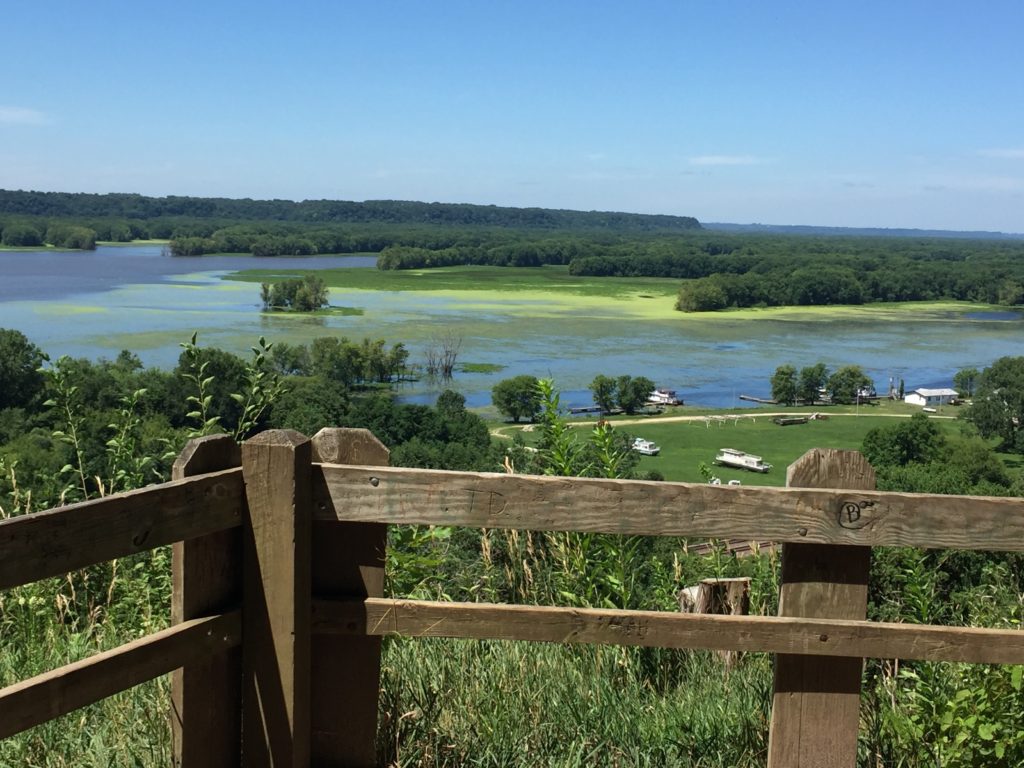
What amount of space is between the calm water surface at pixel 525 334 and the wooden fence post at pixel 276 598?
45.8 m

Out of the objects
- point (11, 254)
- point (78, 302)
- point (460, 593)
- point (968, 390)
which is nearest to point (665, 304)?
point (968, 390)

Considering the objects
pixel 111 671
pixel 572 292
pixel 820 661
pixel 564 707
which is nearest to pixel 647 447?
pixel 564 707

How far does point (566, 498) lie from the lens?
2.43 m

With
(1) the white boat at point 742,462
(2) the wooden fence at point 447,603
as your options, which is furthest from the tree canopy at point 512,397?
(2) the wooden fence at point 447,603

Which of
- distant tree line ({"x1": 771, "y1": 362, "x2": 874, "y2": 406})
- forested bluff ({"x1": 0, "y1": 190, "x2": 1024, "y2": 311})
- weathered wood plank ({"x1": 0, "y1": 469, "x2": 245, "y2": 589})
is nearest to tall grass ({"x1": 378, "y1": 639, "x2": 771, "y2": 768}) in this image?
weathered wood plank ({"x1": 0, "y1": 469, "x2": 245, "y2": 589})

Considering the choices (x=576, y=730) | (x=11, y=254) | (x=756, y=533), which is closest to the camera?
(x=756, y=533)

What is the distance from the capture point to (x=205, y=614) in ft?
7.98

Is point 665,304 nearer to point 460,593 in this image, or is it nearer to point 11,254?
point 11,254

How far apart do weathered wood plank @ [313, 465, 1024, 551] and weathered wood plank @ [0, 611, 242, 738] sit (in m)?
0.45

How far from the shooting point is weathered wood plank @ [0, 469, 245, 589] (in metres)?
1.95

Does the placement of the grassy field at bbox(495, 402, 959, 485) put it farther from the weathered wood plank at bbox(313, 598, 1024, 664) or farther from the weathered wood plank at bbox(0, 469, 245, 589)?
the weathered wood plank at bbox(0, 469, 245, 589)

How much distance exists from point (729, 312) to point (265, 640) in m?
109

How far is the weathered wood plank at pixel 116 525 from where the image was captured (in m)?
1.95

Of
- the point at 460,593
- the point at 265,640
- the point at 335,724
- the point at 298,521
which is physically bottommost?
the point at 460,593
